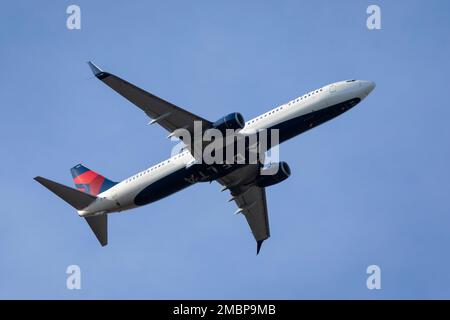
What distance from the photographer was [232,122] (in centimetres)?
7494

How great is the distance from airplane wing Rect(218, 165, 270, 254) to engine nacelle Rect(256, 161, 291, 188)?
78 cm

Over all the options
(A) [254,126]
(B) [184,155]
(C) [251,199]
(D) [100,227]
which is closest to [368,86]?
(A) [254,126]

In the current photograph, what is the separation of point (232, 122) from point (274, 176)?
10.7 metres

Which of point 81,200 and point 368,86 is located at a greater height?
point 368,86

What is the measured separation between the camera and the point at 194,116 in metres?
76.6

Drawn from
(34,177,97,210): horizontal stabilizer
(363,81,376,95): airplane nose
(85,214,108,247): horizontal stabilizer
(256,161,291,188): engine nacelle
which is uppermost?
(363,81,376,95): airplane nose

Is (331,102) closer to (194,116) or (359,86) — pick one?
(359,86)

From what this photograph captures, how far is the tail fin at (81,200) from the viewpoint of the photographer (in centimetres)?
7869

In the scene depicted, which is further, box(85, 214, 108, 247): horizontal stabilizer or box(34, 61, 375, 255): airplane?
box(85, 214, 108, 247): horizontal stabilizer

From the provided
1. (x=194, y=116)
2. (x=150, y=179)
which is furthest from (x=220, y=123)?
(x=150, y=179)

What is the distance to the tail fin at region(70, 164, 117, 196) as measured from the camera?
85375 millimetres

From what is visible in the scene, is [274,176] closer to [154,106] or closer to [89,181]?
[154,106]

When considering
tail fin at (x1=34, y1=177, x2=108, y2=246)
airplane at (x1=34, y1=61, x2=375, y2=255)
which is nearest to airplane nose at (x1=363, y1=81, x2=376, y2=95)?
airplane at (x1=34, y1=61, x2=375, y2=255)

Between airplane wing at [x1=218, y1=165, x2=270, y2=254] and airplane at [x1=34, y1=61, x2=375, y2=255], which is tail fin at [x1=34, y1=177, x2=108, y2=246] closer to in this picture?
airplane at [x1=34, y1=61, x2=375, y2=255]
